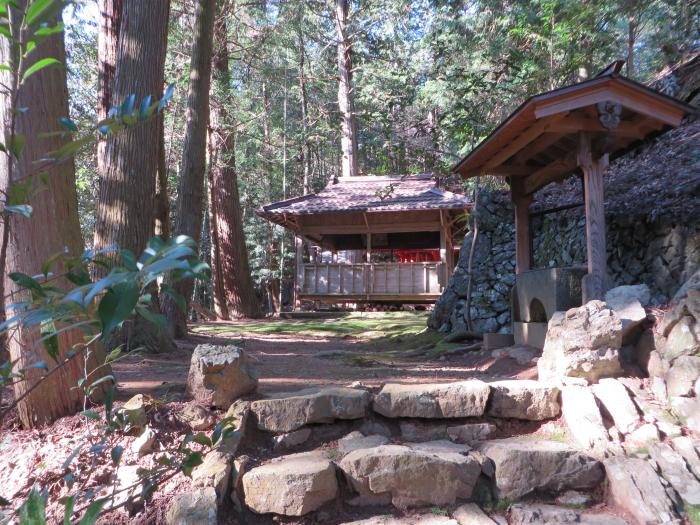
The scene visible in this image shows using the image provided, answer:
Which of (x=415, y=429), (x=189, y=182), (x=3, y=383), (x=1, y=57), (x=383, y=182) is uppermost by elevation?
(x=383, y=182)

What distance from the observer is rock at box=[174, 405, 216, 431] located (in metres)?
3.71

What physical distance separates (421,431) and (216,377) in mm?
1735

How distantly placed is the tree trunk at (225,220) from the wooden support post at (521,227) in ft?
32.3

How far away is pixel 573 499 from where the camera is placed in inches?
137

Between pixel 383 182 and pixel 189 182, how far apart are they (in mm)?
9229

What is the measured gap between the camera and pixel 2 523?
1.50 metres

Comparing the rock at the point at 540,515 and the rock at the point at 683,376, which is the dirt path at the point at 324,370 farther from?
the rock at the point at 540,515

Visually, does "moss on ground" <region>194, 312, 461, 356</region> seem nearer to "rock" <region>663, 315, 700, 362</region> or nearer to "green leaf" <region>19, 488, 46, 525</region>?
"rock" <region>663, 315, 700, 362</region>

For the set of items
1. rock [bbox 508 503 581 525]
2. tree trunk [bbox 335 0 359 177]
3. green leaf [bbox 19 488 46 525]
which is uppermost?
tree trunk [bbox 335 0 359 177]

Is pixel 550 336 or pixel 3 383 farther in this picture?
pixel 550 336

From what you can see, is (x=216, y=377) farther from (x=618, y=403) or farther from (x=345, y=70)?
(x=345, y=70)

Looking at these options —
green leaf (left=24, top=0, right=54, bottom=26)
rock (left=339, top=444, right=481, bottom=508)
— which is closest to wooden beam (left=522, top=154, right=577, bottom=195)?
rock (left=339, top=444, right=481, bottom=508)

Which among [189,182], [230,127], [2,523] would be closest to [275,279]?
[230,127]

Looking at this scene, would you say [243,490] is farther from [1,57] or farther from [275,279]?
[275,279]
